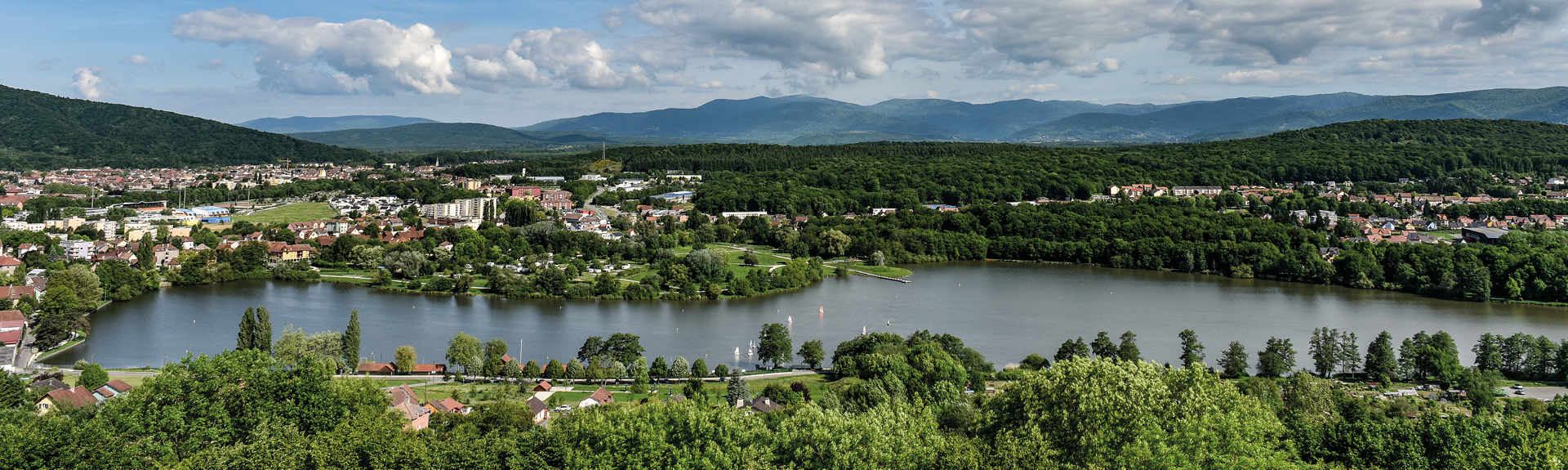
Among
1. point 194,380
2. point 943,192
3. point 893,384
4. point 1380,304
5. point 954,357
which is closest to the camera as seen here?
point 194,380

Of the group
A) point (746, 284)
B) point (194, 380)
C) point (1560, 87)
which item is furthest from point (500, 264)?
point (1560, 87)

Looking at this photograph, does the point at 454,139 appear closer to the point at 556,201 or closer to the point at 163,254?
the point at 556,201

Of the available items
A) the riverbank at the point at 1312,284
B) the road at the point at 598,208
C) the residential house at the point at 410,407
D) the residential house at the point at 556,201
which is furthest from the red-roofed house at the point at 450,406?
the residential house at the point at 556,201

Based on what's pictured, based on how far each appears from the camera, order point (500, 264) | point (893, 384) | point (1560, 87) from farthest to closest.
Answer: point (1560, 87) → point (500, 264) → point (893, 384)

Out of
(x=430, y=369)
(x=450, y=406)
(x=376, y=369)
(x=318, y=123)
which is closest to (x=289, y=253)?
(x=376, y=369)

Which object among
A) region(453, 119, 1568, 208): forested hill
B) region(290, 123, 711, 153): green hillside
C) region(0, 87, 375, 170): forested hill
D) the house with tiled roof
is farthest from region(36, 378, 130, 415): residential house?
region(290, 123, 711, 153): green hillside

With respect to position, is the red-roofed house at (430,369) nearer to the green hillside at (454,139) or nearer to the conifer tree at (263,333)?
the conifer tree at (263,333)

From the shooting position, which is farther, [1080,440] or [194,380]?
[194,380]

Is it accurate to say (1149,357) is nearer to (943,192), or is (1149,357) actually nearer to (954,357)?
(954,357)
